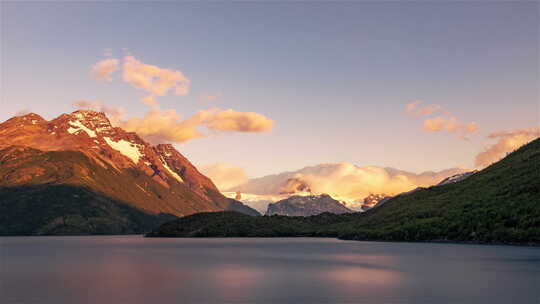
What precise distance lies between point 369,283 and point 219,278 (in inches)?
831

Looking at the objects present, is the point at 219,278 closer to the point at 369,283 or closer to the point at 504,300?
the point at 369,283

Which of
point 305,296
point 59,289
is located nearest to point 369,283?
point 305,296

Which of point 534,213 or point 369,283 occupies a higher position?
point 534,213

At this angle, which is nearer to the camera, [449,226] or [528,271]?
[528,271]

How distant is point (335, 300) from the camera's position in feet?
170

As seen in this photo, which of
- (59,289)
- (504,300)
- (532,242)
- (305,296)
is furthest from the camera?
(532,242)

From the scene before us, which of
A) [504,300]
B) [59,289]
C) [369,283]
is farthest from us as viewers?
[369,283]

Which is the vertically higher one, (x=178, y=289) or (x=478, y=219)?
(x=478, y=219)

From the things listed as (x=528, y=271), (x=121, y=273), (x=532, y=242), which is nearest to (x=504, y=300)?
(x=528, y=271)

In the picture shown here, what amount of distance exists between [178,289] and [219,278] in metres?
14.3

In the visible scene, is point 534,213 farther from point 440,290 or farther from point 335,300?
point 335,300

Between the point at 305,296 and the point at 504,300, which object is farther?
the point at 305,296

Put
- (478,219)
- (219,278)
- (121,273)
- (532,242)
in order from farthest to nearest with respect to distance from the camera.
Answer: (478,219) → (532,242) → (121,273) → (219,278)

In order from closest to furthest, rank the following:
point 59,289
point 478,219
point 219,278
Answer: point 59,289
point 219,278
point 478,219
